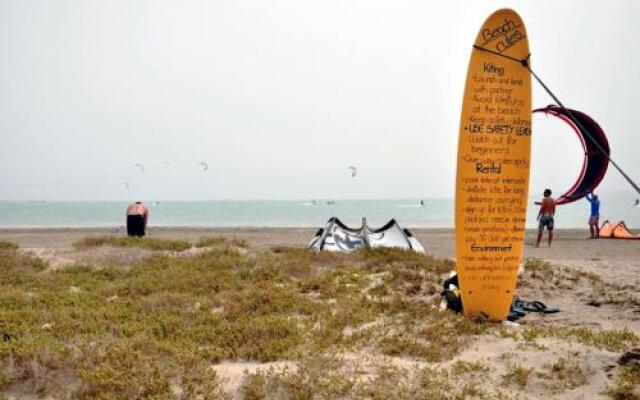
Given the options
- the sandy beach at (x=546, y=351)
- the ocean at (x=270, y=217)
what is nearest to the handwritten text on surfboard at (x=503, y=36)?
the sandy beach at (x=546, y=351)

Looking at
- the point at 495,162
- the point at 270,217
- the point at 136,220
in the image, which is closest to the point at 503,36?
the point at 495,162

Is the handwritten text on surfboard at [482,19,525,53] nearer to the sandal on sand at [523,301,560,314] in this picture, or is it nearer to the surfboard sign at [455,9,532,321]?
the surfboard sign at [455,9,532,321]

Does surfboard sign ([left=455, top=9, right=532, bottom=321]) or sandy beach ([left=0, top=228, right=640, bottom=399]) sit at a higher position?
surfboard sign ([left=455, top=9, right=532, bottom=321])

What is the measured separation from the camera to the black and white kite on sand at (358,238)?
694 inches

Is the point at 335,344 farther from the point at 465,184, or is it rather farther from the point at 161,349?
the point at 465,184

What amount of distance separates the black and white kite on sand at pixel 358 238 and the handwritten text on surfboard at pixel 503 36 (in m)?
9.47

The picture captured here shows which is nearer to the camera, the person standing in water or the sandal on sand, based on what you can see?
the sandal on sand

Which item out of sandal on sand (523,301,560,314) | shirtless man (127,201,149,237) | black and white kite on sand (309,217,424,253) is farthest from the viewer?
shirtless man (127,201,149,237)

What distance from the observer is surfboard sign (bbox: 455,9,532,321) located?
28.6 feet

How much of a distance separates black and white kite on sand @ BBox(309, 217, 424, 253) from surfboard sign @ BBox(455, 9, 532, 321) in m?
8.31

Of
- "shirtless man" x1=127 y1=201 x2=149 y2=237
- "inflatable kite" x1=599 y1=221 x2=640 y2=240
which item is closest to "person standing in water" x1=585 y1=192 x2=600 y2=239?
"inflatable kite" x1=599 y1=221 x2=640 y2=240

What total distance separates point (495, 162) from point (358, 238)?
9893 mm

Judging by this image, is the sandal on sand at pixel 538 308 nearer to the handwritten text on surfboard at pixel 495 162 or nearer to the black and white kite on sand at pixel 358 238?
the handwritten text on surfboard at pixel 495 162

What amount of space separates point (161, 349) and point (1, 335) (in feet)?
8.41
